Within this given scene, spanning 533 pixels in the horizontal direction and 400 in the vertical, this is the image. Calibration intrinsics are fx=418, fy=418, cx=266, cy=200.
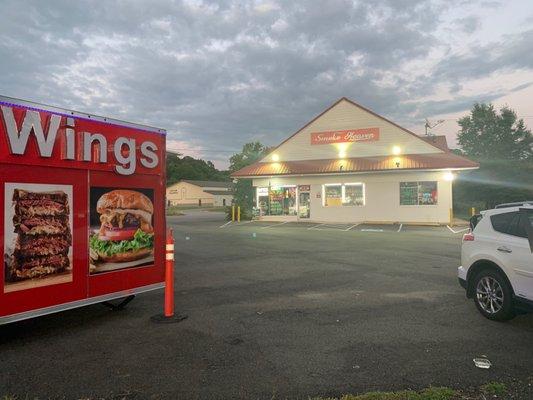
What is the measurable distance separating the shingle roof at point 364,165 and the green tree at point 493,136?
51.3m

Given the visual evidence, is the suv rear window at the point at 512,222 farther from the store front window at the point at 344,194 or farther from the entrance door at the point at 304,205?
the entrance door at the point at 304,205

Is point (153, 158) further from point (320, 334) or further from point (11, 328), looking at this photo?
point (320, 334)

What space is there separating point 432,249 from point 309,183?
15964 mm

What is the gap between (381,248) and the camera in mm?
14703

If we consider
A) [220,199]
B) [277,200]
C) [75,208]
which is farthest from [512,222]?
[220,199]

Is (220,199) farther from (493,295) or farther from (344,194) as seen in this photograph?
(493,295)

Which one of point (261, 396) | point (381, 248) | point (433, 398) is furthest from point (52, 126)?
point (381, 248)

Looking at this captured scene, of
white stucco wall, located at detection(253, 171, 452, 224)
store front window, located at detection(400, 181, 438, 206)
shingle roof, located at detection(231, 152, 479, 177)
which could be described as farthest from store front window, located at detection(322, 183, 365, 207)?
store front window, located at detection(400, 181, 438, 206)

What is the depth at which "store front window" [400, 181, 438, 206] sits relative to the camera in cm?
2658

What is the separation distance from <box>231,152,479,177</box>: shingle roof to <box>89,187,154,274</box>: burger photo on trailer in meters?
21.9

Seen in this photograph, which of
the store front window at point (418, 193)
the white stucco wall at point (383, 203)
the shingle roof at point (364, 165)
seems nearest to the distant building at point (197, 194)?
the shingle roof at point (364, 165)

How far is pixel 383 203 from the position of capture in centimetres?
2770

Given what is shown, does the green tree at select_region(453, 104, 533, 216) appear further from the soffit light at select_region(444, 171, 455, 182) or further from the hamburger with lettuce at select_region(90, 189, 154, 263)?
the hamburger with lettuce at select_region(90, 189, 154, 263)

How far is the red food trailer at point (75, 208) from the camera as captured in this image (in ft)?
16.9
